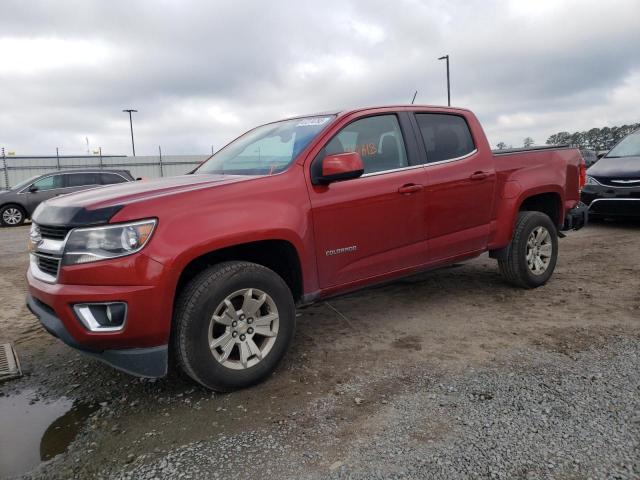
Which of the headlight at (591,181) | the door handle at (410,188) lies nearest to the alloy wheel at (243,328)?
the door handle at (410,188)

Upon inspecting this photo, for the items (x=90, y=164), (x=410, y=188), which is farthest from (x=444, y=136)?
(x=90, y=164)

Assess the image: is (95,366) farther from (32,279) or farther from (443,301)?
(443,301)

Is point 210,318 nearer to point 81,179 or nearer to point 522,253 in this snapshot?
point 522,253

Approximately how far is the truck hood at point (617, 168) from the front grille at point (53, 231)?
8.34 metres

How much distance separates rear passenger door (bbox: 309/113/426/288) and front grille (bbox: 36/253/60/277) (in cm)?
154

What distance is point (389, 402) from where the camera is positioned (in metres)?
2.84

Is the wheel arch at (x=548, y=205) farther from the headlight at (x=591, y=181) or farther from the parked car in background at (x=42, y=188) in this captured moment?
the parked car in background at (x=42, y=188)

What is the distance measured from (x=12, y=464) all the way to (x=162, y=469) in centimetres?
76

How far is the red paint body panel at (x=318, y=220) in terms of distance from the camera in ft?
8.84

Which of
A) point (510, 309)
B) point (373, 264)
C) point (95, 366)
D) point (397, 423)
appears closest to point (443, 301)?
point (510, 309)

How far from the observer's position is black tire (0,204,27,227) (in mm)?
13500

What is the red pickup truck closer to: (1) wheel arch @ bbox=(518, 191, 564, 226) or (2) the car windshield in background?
(2) the car windshield in background

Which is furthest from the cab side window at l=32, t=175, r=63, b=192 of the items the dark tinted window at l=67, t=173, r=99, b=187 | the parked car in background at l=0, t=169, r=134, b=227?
the dark tinted window at l=67, t=173, r=99, b=187

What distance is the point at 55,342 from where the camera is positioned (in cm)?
404
